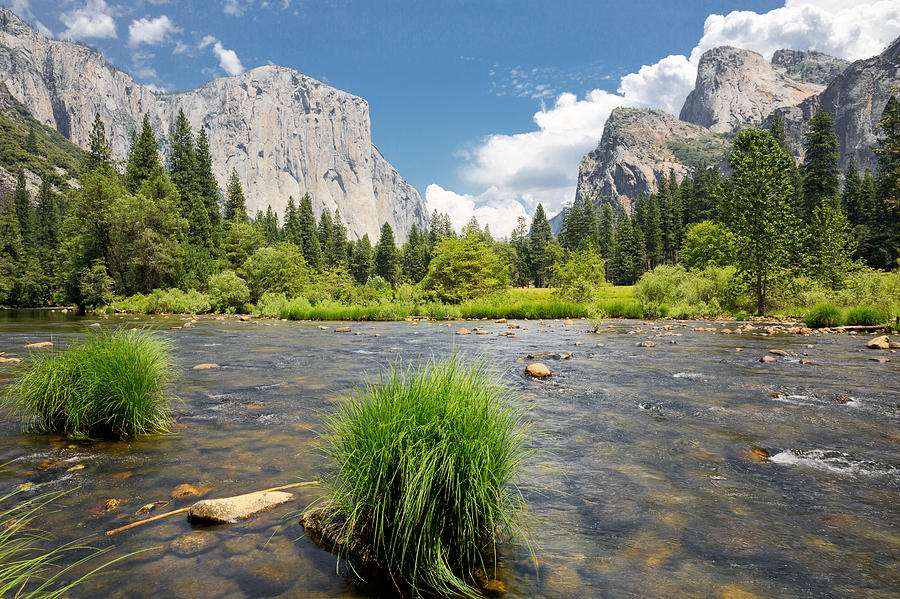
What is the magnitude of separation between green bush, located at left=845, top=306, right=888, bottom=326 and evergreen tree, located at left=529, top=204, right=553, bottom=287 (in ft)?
264

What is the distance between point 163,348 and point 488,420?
627 cm

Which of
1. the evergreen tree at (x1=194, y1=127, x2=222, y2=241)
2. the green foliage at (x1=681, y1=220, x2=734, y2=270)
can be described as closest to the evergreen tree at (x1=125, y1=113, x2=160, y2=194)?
the evergreen tree at (x1=194, y1=127, x2=222, y2=241)

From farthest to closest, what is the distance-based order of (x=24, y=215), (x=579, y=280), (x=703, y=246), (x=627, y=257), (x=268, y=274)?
1. (x=627, y=257)
2. (x=24, y=215)
3. (x=703, y=246)
4. (x=268, y=274)
5. (x=579, y=280)

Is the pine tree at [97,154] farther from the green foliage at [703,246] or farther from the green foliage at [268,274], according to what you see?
the green foliage at [703,246]

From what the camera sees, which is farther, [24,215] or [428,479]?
[24,215]

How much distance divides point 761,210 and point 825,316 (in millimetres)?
8809

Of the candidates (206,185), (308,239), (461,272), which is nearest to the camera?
(461,272)

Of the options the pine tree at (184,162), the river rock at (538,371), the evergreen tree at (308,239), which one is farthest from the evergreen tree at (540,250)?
the river rock at (538,371)

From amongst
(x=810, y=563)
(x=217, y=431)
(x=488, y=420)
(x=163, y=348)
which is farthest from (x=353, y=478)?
(x=163, y=348)

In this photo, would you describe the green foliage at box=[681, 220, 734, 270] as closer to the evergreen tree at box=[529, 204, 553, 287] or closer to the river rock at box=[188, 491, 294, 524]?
the evergreen tree at box=[529, 204, 553, 287]

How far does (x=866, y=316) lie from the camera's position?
62.4 feet

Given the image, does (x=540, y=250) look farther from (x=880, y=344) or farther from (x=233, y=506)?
(x=233, y=506)

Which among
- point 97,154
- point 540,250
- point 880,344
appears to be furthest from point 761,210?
point 97,154

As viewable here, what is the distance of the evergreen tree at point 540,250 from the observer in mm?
101625
